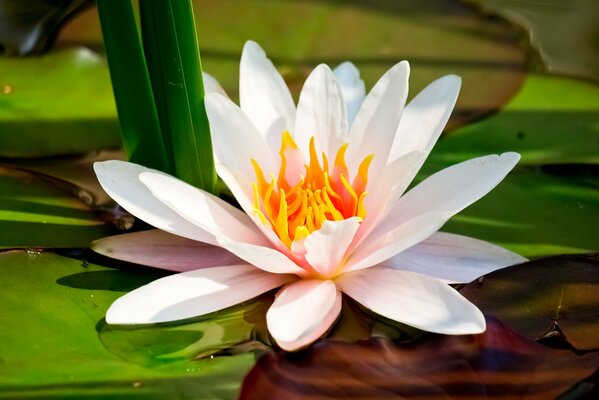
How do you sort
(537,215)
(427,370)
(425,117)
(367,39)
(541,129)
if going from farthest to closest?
1. (367,39)
2. (541,129)
3. (537,215)
4. (425,117)
5. (427,370)

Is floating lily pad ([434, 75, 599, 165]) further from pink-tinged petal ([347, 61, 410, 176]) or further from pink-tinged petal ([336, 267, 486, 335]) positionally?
pink-tinged petal ([336, 267, 486, 335])

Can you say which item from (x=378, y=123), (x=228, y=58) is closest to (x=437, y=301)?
(x=378, y=123)

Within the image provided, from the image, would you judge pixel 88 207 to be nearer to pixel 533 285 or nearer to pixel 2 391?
pixel 2 391

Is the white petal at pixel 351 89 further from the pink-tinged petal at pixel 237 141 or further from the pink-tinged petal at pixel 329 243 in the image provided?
the pink-tinged petal at pixel 329 243

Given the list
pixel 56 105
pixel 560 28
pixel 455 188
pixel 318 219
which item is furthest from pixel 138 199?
pixel 560 28

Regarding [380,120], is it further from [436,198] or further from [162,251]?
[162,251]

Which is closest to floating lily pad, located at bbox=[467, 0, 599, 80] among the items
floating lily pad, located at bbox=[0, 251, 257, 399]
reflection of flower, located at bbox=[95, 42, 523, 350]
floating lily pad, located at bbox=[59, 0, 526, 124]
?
floating lily pad, located at bbox=[59, 0, 526, 124]
